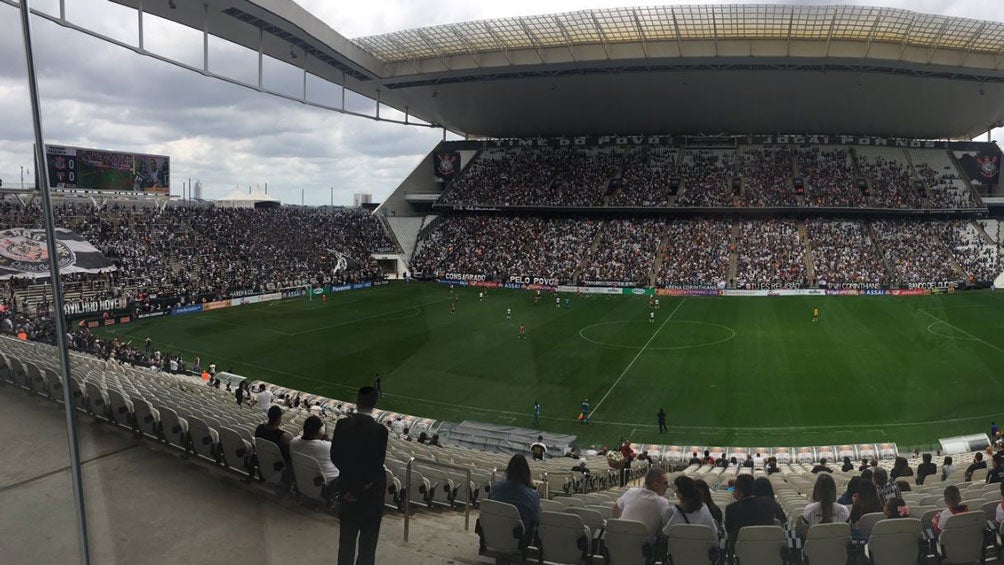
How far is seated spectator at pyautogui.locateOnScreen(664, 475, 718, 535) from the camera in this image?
17.1 feet

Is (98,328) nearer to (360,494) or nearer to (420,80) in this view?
(420,80)

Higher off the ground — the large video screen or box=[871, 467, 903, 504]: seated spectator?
the large video screen

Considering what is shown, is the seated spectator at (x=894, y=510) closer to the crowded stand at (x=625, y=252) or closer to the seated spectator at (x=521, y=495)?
the seated spectator at (x=521, y=495)

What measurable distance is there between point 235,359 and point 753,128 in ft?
164

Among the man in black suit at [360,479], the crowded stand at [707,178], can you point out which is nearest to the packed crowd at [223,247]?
the man in black suit at [360,479]

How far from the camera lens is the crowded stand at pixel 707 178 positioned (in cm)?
5784

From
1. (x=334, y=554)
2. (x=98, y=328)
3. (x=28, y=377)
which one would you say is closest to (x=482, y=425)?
(x=28, y=377)

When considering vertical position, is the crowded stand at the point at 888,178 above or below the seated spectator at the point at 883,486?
above

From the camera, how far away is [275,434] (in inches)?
274

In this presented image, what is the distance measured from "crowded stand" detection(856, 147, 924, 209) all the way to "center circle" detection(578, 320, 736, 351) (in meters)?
30.4

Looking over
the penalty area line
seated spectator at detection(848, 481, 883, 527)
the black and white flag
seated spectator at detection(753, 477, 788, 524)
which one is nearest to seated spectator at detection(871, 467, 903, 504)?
seated spectator at detection(848, 481, 883, 527)

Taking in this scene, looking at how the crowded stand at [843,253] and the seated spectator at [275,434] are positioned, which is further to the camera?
the crowded stand at [843,253]

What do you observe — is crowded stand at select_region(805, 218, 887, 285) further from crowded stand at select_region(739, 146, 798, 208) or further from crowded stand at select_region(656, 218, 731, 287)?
crowded stand at select_region(656, 218, 731, 287)

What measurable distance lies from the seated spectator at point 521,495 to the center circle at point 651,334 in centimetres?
2482
